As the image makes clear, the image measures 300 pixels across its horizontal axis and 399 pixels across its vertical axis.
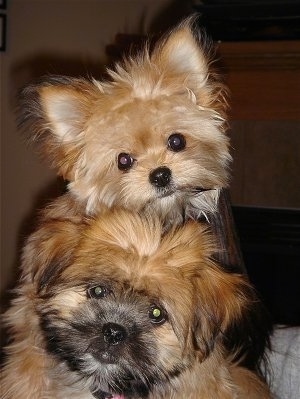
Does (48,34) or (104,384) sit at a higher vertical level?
(48,34)

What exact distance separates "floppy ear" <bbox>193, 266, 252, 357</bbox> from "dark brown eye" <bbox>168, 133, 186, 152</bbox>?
1.37ft

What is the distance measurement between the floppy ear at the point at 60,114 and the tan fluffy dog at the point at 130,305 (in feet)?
0.90

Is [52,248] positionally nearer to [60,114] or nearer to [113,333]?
[113,333]

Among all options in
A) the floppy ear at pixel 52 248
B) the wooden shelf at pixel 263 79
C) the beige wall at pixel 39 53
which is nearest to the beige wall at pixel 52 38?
the beige wall at pixel 39 53

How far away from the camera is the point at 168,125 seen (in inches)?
77.3

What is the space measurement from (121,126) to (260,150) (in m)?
1.35

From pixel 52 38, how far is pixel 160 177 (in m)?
2.18

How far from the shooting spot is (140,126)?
1928 mm

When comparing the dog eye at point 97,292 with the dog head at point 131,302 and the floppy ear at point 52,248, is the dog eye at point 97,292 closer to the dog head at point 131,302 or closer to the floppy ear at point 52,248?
the dog head at point 131,302

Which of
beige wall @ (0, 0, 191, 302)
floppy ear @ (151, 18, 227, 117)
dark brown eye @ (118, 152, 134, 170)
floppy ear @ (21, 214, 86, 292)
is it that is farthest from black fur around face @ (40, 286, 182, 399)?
beige wall @ (0, 0, 191, 302)

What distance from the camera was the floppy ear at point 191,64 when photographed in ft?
6.49

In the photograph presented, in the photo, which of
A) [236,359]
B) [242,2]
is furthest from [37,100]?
[242,2]

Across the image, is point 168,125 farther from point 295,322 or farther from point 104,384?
point 295,322

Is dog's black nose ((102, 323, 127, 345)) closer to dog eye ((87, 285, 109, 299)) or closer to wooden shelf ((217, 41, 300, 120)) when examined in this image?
dog eye ((87, 285, 109, 299))
